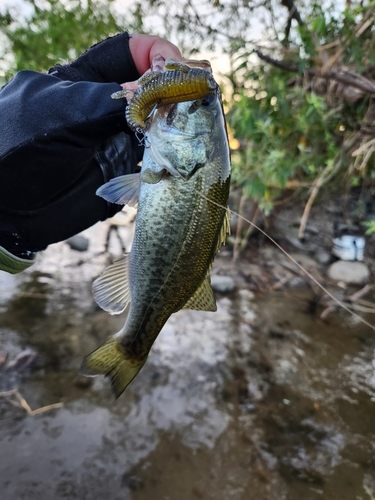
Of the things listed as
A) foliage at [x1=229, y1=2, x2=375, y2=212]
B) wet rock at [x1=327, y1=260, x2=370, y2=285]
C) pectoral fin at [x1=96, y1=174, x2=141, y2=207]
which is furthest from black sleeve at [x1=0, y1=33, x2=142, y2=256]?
wet rock at [x1=327, y1=260, x2=370, y2=285]

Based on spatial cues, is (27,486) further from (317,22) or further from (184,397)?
(317,22)

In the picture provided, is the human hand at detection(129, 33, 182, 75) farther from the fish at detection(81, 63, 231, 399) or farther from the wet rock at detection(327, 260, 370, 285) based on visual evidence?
the wet rock at detection(327, 260, 370, 285)

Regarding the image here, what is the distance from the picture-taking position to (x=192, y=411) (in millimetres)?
3287

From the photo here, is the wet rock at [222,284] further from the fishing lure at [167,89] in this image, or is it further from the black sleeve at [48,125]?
the fishing lure at [167,89]

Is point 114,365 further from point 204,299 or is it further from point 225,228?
point 225,228

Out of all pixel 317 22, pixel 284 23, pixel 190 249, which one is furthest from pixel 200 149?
pixel 284 23

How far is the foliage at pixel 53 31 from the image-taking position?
480 cm

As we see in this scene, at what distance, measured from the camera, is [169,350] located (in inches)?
157

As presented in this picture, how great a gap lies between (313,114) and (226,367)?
2698 mm

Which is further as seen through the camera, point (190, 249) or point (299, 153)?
point (299, 153)

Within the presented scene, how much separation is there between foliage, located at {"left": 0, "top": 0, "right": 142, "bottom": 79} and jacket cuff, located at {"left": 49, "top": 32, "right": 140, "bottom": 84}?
11.2ft

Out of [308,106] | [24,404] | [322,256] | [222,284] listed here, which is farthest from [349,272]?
[24,404]

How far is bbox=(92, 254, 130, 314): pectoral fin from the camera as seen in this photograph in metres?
1.63

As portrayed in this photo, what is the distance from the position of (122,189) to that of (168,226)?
0.22 m
